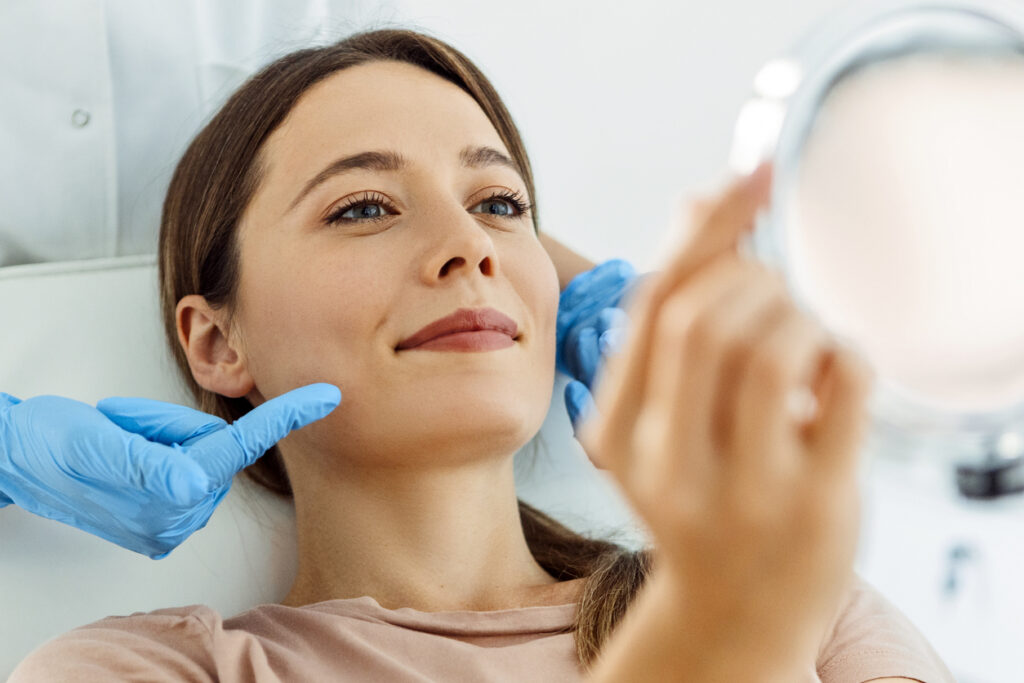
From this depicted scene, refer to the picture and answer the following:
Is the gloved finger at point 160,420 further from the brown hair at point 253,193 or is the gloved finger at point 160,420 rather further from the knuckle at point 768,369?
the knuckle at point 768,369

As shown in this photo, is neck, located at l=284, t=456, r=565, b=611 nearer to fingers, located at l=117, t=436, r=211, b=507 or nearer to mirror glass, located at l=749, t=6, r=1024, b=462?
fingers, located at l=117, t=436, r=211, b=507

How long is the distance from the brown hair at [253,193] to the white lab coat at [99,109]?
0.15m

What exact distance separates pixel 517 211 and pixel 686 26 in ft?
3.12

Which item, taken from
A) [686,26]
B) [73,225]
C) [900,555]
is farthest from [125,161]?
[900,555]

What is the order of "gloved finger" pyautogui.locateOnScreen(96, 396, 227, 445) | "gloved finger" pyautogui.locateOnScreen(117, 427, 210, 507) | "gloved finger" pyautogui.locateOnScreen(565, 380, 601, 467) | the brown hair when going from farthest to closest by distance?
"gloved finger" pyautogui.locateOnScreen(565, 380, 601, 467) → the brown hair → "gloved finger" pyautogui.locateOnScreen(96, 396, 227, 445) → "gloved finger" pyautogui.locateOnScreen(117, 427, 210, 507)

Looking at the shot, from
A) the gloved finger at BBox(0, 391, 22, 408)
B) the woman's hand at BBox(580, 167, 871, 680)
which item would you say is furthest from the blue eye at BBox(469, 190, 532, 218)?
the woman's hand at BBox(580, 167, 871, 680)

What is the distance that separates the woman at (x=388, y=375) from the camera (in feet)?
3.07

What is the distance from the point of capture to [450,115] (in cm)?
109

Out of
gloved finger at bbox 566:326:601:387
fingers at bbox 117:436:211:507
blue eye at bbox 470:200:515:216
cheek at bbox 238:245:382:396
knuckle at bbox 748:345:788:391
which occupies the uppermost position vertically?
knuckle at bbox 748:345:788:391

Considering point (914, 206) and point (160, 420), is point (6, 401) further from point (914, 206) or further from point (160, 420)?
point (914, 206)

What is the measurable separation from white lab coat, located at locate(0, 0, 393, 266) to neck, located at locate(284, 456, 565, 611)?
0.55 meters

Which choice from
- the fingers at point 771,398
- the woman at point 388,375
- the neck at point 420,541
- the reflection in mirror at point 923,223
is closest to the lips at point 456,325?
the woman at point 388,375

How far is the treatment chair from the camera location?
1.11 meters

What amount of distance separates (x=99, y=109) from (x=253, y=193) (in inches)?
15.9
